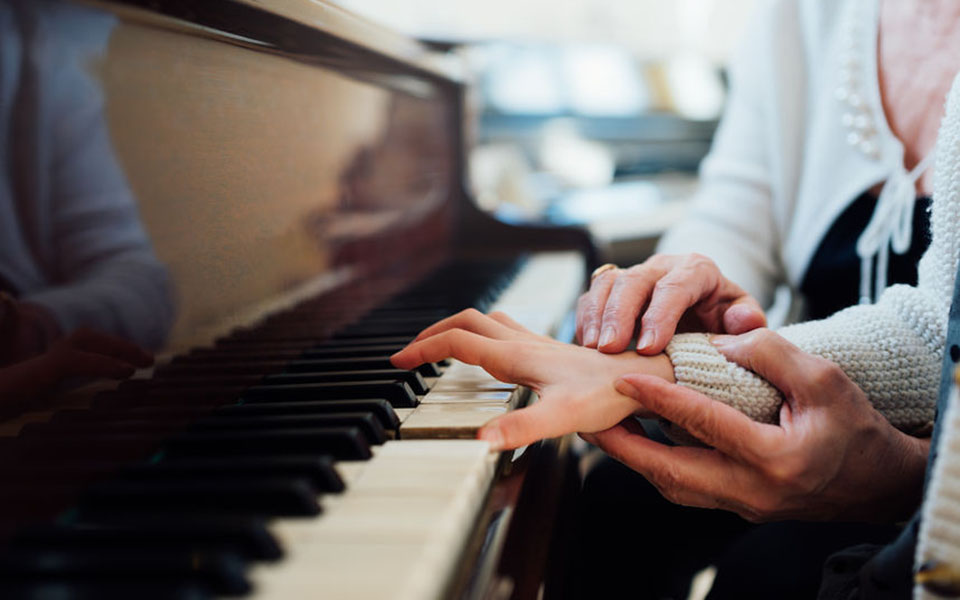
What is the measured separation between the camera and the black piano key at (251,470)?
464 millimetres

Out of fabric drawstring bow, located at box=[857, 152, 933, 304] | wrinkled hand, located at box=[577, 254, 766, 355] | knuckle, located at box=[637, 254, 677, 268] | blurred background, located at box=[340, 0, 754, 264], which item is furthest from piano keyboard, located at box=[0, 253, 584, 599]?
blurred background, located at box=[340, 0, 754, 264]

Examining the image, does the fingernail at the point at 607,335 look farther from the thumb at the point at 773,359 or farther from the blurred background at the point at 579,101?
the blurred background at the point at 579,101

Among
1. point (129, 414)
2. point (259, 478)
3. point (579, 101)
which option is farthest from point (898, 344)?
point (579, 101)

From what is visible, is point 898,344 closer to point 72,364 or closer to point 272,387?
point 272,387

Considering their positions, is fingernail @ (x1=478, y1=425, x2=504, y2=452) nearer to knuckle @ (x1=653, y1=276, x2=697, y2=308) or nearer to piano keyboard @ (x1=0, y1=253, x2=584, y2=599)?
piano keyboard @ (x1=0, y1=253, x2=584, y2=599)

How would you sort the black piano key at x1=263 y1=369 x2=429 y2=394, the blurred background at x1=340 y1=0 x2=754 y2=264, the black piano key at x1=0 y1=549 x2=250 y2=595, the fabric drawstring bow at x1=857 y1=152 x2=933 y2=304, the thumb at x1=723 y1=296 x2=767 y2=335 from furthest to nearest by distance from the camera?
1. the blurred background at x1=340 y1=0 x2=754 y2=264
2. the fabric drawstring bow at x1=857 y1=152 x2=933 y2=304
3. the thumb at x1=723 y1=296 x2=767 y2=335
4. the black piano key at x1=263 y1=369 x2=429 y2=394
5. the black piano key at x1=0 y1=549 x2=250 y2=595

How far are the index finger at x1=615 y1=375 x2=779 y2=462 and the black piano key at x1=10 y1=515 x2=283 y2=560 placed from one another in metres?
0.34

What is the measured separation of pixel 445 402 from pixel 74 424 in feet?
0.97

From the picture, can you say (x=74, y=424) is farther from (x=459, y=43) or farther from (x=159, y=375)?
(x=459, y=43)

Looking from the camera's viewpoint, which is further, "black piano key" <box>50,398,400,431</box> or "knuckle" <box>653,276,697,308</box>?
"knuckle" <box>653,276,697,308</box>

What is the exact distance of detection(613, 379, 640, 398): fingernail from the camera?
609mm

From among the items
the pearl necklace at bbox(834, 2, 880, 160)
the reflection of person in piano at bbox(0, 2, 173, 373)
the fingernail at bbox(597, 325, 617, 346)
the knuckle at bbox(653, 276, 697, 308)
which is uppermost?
the pearl necklace at bbox(834, 2, 880, 160)

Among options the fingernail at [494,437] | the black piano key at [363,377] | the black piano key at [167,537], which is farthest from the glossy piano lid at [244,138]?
the fingernail at [494,437]

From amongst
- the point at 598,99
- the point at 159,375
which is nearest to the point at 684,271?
the point at 159,375
